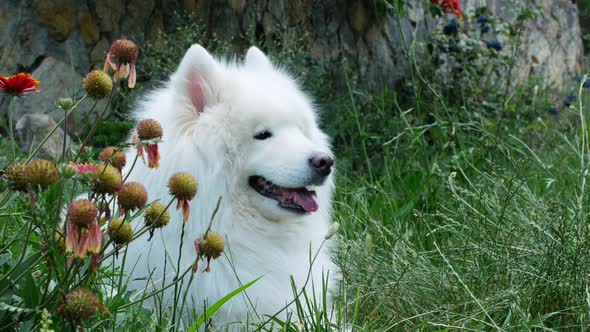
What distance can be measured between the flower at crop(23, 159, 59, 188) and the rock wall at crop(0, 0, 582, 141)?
10.8 feet

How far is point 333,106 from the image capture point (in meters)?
5.43

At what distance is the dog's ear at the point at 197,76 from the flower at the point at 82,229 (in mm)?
1358

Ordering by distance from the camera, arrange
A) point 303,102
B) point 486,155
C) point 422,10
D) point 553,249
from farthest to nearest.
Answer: point 422,10 < point 486,155 < point 303,102 < point 553,249

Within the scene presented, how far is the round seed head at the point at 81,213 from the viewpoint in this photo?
1355mm

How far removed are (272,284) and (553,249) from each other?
98 centimetres

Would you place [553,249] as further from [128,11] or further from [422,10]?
[422,10]

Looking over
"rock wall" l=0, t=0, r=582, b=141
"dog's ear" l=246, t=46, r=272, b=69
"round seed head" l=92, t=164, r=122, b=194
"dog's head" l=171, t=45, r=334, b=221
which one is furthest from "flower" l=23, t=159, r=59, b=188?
"rock wall" l=0, t=0, r=582, b=141

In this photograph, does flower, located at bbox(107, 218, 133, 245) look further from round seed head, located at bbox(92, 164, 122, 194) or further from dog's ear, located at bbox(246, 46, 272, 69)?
dog's ear, located at bbox(246, 46, 272, 69)

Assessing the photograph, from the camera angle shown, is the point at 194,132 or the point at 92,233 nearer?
the point at 92,233

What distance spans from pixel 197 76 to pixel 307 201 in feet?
2.03

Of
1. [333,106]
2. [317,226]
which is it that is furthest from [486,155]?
[317,226]

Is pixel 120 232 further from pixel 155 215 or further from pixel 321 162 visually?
pixel 321 162

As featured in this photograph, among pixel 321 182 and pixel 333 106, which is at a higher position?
pixel 321 182

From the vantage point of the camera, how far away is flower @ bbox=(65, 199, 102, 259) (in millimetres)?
1358
